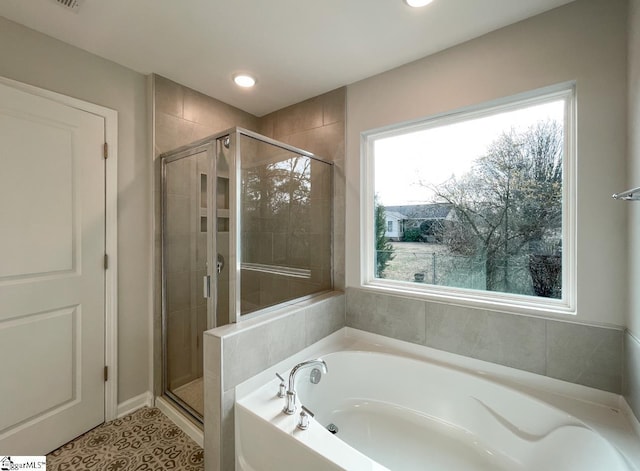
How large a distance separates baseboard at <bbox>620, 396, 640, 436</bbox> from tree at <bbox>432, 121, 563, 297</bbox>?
1.75ft

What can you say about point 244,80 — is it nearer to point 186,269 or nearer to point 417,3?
point 417,3

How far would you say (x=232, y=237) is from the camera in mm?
1600

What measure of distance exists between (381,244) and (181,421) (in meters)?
1.88

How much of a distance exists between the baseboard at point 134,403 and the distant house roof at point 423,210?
230cm

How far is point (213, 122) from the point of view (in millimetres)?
2434

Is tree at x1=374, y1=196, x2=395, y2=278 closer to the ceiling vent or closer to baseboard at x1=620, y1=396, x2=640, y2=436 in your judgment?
baseboard at x1=620, y1=396, x2=640, y2=436

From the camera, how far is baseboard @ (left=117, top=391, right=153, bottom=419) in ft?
6.43

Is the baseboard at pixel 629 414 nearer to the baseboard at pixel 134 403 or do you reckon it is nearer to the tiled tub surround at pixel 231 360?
the tiled tub surround at pixel 231 360

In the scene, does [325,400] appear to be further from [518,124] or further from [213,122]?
[213,122]

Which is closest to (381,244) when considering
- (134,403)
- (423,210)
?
(423,210)

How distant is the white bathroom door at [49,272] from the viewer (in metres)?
1.51

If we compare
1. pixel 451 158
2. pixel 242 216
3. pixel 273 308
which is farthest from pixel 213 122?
pixel 451 158

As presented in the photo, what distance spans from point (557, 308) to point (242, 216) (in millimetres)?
1849

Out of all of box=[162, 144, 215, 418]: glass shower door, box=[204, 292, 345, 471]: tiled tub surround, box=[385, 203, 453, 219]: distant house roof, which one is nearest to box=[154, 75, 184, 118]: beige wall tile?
box=[162, 144, 215, 418]: glass shower door
